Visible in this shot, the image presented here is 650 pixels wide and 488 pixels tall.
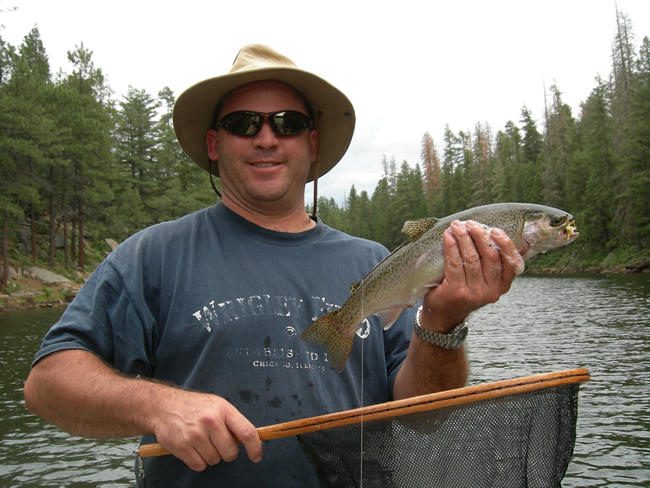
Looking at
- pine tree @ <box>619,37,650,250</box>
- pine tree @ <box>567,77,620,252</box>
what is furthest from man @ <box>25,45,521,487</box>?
pine tree @ <box>567,77,620,252</box>

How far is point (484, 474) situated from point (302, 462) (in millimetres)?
905

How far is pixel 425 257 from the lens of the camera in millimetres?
2656

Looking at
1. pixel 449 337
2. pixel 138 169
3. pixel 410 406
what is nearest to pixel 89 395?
pixel 410 406

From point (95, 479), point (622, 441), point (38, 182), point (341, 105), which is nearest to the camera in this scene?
point (341, 105)

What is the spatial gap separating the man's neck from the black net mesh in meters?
1.26

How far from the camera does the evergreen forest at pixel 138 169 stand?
99.8ft

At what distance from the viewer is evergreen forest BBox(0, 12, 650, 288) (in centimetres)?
3042

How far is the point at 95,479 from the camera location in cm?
773

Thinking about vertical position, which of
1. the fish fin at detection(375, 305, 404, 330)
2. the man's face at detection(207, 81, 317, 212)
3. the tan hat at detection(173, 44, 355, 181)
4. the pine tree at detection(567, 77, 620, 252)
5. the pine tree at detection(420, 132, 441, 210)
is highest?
the pine tree at detection(420, 132, 441, 210)

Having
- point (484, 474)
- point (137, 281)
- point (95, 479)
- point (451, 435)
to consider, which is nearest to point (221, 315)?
point (137, 281)

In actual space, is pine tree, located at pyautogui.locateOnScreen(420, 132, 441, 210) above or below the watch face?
above

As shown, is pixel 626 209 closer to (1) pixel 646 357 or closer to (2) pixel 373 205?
(1) pixel 646 357

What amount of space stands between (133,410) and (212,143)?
1886 millimetres

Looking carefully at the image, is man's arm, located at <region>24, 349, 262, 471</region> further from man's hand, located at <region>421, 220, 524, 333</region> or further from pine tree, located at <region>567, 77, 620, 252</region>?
pine tree, located at <region>567, 77, 620, 252</region>
